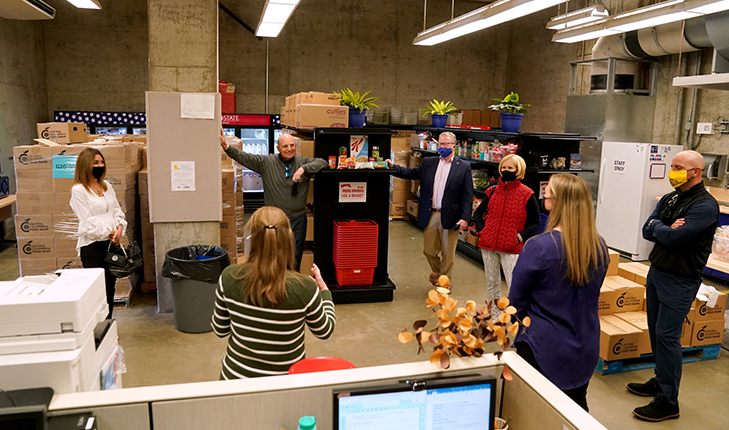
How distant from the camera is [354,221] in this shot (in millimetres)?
5973

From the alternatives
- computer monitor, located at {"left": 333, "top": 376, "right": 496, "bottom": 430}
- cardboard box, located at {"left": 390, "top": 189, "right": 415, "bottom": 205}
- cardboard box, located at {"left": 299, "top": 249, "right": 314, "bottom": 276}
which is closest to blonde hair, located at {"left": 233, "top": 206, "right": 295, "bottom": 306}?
computer monitor, located at {"left": 333, "top": 376, "right": 496, "bottom": 430}

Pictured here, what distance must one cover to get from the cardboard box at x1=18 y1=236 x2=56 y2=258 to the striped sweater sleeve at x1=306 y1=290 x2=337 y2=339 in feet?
14.1

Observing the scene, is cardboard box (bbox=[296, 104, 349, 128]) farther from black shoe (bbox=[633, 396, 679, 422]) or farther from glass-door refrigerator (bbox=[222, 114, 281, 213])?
glass-door refrigerator (bbox=[222, 114, 281, 213])

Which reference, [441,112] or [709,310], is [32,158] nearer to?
[441,112]

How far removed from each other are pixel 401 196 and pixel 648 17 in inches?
226

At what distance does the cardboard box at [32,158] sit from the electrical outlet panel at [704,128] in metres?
8.97

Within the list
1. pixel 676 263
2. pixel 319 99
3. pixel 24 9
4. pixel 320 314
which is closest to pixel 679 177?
pixel 676 263

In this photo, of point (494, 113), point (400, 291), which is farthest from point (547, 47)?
point (400, 291)

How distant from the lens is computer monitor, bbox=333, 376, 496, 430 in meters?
1.64

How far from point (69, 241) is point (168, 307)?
1261 millimetres

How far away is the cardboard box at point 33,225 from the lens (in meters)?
5.50

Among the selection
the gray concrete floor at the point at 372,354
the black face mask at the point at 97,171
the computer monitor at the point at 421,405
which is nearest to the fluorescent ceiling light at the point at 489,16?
the gray concrete floor at the point at 372,354

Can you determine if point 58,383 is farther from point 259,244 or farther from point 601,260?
point 601,260

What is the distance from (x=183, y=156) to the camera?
515 cm
